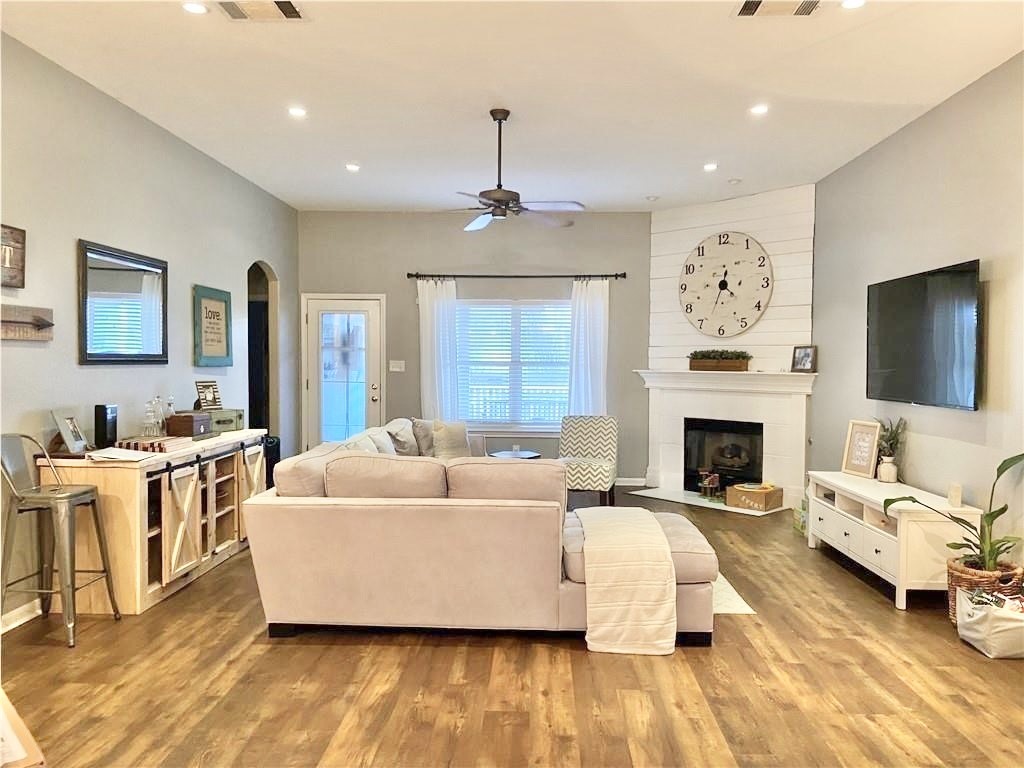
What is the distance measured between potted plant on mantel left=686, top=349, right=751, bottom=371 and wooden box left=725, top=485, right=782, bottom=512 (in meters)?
1.14

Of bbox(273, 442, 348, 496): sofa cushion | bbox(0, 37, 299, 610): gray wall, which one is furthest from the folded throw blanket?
bbox(0, 37, 299, 610): gray wall

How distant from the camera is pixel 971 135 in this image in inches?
144

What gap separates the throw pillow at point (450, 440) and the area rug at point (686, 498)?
6.29ft

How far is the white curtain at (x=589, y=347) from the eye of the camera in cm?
686

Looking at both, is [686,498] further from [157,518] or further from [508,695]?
[157,518]

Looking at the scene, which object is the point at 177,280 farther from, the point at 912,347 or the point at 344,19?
the point at 912,347

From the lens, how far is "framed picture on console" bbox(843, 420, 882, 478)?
440 cm

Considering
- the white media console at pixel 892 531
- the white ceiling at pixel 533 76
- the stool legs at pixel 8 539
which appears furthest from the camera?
the white media console at pixel 892 531

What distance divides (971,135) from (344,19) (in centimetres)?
341

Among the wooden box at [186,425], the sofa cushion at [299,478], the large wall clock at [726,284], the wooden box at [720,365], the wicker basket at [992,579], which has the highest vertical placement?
the large wall clock at [726,284]

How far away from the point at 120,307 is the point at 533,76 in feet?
9.21

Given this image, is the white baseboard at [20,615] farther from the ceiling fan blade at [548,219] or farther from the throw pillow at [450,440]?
the ceiling fan blade at [548,219]

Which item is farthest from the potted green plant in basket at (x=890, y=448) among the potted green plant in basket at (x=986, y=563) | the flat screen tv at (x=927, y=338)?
the potted green plant in basket at (x=986, y=563)

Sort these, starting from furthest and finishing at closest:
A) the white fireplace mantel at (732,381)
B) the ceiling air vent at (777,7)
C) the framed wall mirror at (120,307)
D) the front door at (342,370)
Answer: the front door at (342,370) < the white fireplace mantel at (732,381) < the framed wall mirror at (120,307) < the ceiling air vent at (777,7)
